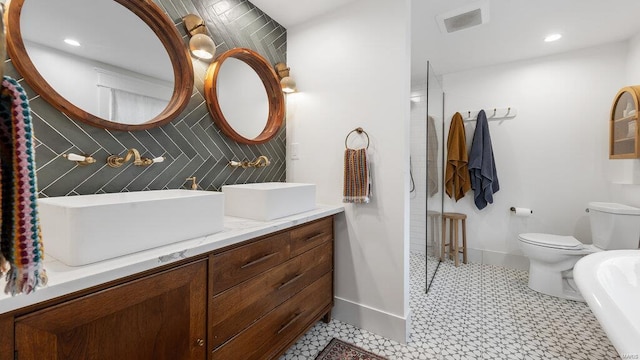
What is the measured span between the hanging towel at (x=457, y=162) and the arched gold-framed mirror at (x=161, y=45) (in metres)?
2.82

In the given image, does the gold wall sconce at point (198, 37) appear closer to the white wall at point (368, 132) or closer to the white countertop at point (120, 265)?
the white wall at point (368, 132)

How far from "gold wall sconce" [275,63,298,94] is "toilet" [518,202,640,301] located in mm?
2520

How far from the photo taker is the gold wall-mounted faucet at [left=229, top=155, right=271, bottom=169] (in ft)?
5.83

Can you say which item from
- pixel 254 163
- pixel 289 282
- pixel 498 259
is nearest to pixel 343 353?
pixel 289 282

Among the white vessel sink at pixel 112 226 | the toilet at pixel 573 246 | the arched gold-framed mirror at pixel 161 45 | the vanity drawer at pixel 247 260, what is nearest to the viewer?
the white vessel sink at pixel 112 226

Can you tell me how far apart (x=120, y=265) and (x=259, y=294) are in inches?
25.8

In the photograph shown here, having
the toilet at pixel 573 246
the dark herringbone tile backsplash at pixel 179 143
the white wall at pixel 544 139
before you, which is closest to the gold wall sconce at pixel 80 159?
the dark herringbone tile backsplash at pixel 179 143

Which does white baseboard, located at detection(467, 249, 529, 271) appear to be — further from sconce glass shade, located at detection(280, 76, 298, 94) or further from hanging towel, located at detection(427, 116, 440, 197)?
sconce glass shade, located at detection(280, 76, 298, 94)

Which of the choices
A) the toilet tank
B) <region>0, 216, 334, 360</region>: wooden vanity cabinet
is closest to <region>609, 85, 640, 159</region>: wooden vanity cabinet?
the toilet tank

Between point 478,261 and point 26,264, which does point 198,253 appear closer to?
point 26,264

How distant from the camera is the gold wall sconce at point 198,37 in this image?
1479 millimetres

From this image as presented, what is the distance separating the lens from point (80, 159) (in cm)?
110

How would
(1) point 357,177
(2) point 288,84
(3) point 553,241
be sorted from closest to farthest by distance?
(1) point 357,177, (2) point 288,84, (3) point 553,241

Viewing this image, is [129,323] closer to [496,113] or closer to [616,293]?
[616,293]
